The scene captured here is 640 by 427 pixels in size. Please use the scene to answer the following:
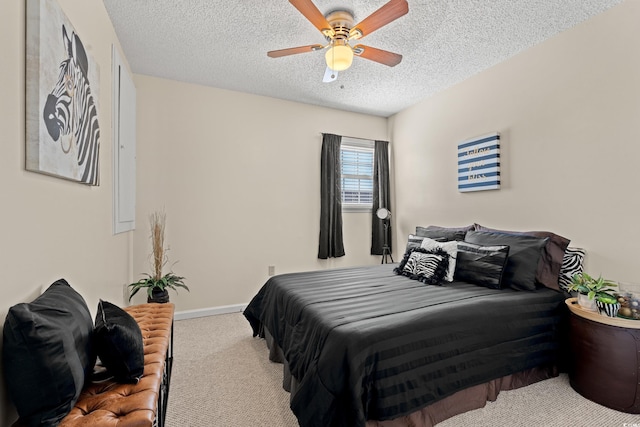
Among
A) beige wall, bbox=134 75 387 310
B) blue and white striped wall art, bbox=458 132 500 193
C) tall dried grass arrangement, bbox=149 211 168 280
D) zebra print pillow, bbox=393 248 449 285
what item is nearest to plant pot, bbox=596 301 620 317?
zebra print pillow, bbox=393 248 449 285

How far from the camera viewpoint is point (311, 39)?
8.32ft

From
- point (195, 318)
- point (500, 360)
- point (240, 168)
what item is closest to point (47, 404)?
point (500, 360)

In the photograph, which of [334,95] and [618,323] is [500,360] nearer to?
[618,323]

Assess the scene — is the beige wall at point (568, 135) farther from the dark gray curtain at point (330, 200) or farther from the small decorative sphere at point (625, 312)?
the dark gray curtain at point (330, 200)

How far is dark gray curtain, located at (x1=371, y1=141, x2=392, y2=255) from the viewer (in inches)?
174

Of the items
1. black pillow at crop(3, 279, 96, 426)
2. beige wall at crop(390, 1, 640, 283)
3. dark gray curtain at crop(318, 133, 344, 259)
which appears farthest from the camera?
dark gray curtain at crop(318, 133, 344, 259)

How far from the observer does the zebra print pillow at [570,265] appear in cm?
229

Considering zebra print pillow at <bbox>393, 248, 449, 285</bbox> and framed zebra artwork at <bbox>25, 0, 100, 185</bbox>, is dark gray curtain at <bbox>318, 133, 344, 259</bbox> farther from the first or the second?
framed zebra artwork at <bbox>25, 0, 100, 185</bbox>

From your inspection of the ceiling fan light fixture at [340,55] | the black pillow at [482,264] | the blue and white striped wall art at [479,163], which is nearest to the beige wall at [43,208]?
the ceiling fan light fixture at [340,55]

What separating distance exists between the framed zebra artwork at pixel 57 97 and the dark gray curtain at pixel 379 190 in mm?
3502

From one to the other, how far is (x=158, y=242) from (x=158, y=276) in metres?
0.36

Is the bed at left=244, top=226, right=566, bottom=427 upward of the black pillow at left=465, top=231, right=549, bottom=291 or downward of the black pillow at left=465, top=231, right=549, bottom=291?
downward

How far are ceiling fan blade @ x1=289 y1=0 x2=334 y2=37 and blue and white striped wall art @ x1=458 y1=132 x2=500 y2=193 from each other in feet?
6.66

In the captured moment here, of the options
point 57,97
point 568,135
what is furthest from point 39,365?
point 568,135
